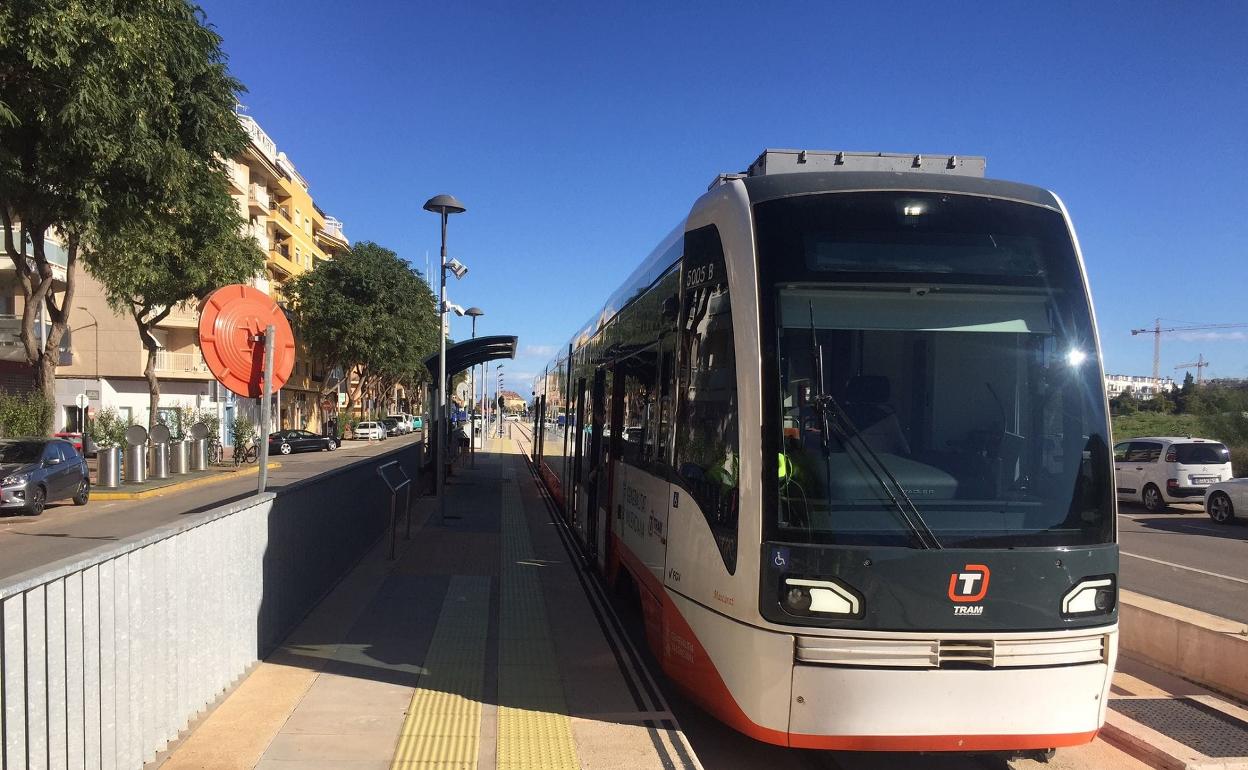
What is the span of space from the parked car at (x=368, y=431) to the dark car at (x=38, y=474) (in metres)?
39.4

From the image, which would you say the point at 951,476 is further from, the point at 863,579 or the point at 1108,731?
the point at 1108,731

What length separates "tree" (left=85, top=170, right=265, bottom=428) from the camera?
1765 cm

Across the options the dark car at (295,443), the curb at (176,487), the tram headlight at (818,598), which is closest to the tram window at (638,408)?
the tram headlight at (818,598)

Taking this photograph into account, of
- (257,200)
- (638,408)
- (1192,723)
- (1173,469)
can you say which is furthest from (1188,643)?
(257,200)

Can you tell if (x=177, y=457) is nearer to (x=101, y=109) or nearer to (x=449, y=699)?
(x=101, y=109)

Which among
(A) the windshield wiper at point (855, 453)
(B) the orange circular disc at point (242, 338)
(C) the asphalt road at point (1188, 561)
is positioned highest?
(B) the orange circular disc at point (242, 338)

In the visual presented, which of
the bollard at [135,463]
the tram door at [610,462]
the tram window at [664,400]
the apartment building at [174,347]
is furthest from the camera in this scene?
the apartment building at [174,347]

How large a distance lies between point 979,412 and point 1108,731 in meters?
2.36

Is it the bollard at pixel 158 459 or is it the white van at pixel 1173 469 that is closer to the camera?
the white van at pixel 1173 469

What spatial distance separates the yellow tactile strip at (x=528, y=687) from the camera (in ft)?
15.8

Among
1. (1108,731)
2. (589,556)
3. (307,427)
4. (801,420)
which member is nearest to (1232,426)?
(589,556)

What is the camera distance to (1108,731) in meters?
5.35

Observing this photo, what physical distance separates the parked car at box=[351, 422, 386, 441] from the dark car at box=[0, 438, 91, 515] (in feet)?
129

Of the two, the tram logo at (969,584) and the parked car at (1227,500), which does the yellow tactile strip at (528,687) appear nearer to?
the tram logo at (969,584)
